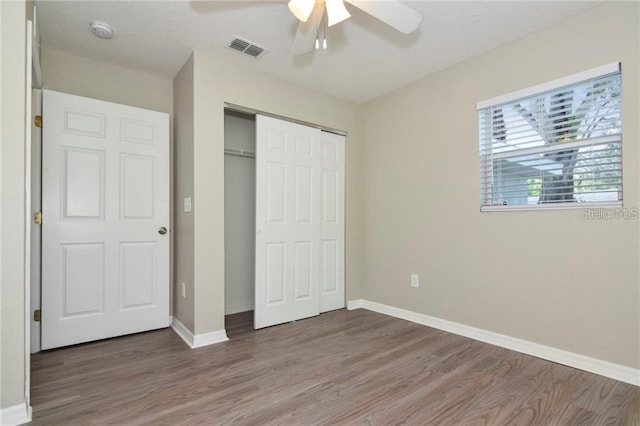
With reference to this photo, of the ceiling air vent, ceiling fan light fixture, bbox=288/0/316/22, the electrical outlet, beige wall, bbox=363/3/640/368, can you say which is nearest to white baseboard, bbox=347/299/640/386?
beige wall, bbox=363/3/640/368

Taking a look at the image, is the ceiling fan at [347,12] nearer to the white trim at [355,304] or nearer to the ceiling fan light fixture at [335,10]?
the ceiling fan light fixture at [335,10]

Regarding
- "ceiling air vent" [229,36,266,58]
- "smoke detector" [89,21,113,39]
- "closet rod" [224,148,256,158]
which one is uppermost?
"ceiling air vent" [229,36,266,58]

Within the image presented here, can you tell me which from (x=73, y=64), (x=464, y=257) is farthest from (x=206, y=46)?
(x=464, y=257)

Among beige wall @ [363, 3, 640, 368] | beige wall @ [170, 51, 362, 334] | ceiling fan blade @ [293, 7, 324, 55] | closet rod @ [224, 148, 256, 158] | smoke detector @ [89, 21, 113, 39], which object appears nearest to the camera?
ceiling fan blade @ [293, 7, 324, 55]

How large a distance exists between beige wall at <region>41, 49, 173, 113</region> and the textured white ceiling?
0.31ft

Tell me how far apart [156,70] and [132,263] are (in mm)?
1838

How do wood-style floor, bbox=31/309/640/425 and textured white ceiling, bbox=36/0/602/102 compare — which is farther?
textured white ceiling, bbox=36/0/602/102

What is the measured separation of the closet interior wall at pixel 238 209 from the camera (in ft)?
11.5

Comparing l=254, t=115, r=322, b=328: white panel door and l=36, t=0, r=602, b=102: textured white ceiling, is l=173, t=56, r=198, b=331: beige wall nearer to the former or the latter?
l=36, t=0, r=602, b=102: textured white ceiling

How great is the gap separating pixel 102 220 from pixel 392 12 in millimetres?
2758

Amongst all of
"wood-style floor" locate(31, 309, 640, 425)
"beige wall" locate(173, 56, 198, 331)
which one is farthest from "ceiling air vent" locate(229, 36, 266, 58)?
"wood-style floor" locate(31, 309, 640, 425)

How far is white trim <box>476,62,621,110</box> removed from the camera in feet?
6.82

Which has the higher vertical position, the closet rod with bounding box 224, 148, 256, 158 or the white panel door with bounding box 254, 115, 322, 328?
the closet rod with bounding box 224, 148, 256, 158

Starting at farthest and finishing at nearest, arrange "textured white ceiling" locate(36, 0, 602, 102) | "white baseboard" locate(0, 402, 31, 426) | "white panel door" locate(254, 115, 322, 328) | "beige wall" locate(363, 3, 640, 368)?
"white panel door" locate(254, 115, 322, 328) < "textured white ceiling" locate(36, 0, 602, 102) < "beige wall" locate(363, 3, 640, 368) < "white baseboard" locate(0, 402, 31, 426)
